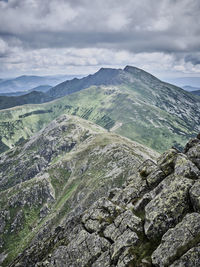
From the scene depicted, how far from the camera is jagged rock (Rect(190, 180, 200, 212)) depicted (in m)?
24.7

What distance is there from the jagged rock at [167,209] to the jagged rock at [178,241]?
214 centimetres

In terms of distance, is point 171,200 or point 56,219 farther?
point 56,219

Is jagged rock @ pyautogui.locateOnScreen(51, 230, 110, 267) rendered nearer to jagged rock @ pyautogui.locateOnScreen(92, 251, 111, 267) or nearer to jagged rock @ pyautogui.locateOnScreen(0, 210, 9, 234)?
jagged rock @ pyautogui.locateOnScreen(92, 251, 111, 267)

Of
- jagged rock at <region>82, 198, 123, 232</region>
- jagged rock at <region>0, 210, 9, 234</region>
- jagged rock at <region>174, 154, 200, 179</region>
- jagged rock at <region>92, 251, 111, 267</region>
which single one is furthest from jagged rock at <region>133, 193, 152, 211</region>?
jagged rock at <region>0, 210, 9, 234</region>

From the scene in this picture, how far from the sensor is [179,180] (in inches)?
1170

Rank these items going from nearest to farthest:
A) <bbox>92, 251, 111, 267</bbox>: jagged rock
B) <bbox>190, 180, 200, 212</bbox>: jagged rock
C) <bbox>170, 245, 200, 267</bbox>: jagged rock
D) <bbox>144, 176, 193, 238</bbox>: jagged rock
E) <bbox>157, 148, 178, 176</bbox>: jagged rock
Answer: <bbox>170, 245, 200, 267</bbox>: jagged rock
<bbox>190, 180, 200, 212</bbox>: jagged rock
<bbox>144, 176, 193, 238</bbox>: jagged rock
<bbox>92, 251, 111, 267</bbox>: jagged rock
<bbox>157, 148, 178, 176</bbox>: jagged rock

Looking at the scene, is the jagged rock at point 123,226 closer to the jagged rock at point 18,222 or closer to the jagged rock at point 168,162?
the jagged rock at point 168,162

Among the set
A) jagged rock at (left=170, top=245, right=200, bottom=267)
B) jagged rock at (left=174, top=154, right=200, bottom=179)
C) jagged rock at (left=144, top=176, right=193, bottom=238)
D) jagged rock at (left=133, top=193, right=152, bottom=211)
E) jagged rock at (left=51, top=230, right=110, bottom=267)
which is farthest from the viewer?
jagged rock at (left=133, top=193, right=152, bottom=211)

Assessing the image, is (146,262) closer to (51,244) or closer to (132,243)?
(132,243)

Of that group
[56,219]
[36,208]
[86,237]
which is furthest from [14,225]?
[86,237]

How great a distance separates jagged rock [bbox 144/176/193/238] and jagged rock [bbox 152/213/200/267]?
84.2 inches

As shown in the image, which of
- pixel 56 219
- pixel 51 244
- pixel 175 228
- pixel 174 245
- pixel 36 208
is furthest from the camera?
pixel 36 208

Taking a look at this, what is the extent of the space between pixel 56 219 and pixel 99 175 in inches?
1648

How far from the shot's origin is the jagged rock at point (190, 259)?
19281 millimetres
